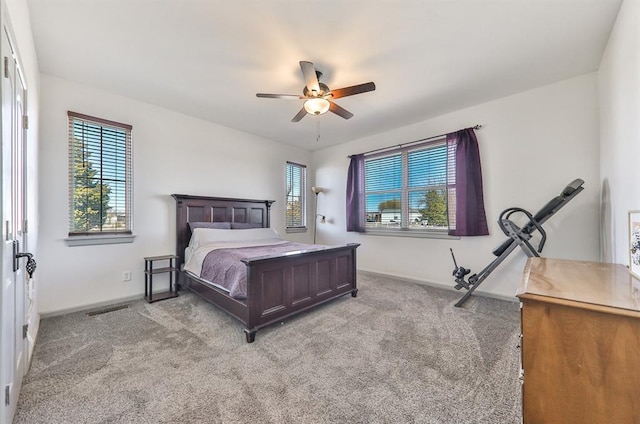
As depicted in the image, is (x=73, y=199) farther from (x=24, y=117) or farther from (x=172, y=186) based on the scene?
(x=24, y=117)

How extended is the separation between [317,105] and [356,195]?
8.54 feet

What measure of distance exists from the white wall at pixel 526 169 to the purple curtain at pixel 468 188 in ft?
0.38

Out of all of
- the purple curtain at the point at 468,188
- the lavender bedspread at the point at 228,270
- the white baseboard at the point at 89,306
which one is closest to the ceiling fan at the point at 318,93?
the lavender bedspread at the point at 228,270

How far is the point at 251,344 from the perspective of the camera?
2311 millimetres

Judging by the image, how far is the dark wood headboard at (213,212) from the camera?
3859mm

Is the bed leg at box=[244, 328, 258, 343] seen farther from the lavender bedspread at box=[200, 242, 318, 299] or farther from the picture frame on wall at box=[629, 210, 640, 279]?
the picture frame on wall at box=[629, 210, 640, 279]

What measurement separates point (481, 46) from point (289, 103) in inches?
90.8

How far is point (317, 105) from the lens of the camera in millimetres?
2750

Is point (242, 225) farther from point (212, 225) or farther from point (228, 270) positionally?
point (228, 270)

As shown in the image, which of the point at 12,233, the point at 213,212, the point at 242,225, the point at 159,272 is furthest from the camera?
the point at 242,225

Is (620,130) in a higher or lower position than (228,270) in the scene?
higher

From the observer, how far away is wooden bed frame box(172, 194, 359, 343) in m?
2.46

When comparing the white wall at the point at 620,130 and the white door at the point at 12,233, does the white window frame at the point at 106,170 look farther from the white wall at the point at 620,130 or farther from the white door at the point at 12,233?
the white wall at the point at 620,130

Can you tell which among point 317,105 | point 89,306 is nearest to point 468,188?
point 317,105
